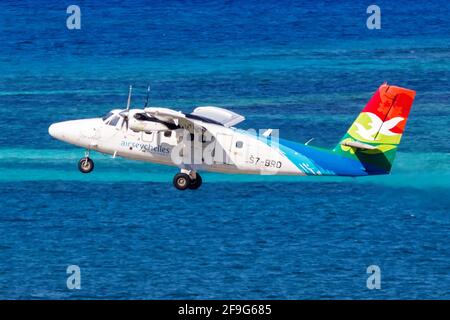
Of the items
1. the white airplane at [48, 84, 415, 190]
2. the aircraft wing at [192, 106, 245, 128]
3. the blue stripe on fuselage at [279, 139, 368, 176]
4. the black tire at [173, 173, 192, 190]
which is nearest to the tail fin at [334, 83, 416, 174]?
the white airplane at [48, 84, 415, 190]

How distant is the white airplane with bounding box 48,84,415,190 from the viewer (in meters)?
85.4

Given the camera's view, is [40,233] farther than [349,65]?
No

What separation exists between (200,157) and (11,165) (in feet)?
94.9

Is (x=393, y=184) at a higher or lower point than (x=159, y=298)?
higher

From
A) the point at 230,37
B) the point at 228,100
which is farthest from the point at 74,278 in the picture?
the point at 230,37

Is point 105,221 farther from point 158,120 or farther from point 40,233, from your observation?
point 158,120

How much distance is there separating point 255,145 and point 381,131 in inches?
258

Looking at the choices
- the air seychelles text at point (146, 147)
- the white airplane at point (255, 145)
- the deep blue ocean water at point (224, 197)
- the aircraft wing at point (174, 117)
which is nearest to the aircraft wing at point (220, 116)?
the white airplane at point (255, 145)

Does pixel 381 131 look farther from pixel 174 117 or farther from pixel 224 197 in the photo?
pixel 224 197

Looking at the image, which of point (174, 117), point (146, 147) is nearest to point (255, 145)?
point (174, 117)

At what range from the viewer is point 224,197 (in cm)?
10988
